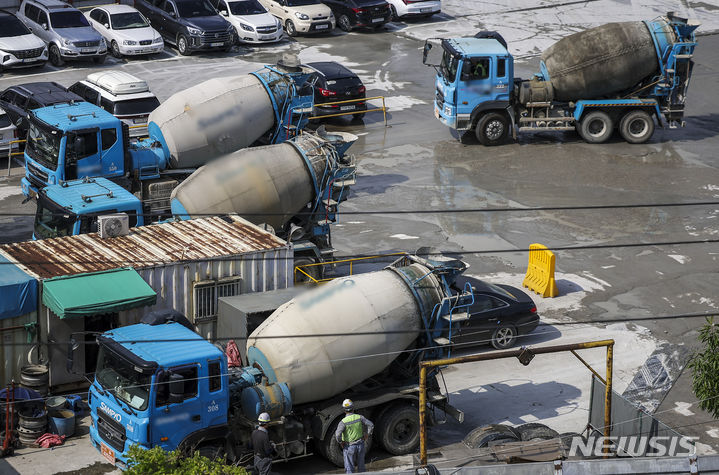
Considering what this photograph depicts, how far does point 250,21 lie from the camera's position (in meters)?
39.6

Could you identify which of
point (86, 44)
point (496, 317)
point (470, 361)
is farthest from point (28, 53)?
point (470, 361)

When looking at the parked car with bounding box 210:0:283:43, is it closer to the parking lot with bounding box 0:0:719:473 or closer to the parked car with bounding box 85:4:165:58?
the parking lot with bounding box 0:0:719:473

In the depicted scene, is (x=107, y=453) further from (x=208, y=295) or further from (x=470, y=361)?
(x=470, y=361)

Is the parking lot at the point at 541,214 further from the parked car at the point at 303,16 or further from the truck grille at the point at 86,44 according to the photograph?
the truck grille at the point at 86,44

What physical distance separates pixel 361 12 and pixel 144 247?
24.8 m

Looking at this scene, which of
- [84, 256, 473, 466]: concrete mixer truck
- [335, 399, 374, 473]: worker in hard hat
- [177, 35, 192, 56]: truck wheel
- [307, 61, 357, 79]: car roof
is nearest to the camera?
[84, 256, 473, 466]: concrete mixer truck

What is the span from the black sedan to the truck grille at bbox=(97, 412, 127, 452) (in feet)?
Answer: 60.0

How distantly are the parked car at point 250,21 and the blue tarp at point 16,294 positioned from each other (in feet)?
78.8

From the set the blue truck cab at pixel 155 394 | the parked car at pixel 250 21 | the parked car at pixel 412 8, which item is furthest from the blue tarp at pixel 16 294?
the parked car at pixel 412 8

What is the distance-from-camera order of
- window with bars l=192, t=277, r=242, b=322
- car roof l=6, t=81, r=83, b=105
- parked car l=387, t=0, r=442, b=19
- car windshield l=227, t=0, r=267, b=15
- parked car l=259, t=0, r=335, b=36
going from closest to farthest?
window with bars l=192, t=277, r=242, b=322, car roof l=6, t=81, r=83, b=105, car windshield l=227, t=0, r=267, b=15, parked car l=259, t=0, r=335, b=36, parked car l=387, t=0, r=442, b=19

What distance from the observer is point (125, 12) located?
3803 centimetres

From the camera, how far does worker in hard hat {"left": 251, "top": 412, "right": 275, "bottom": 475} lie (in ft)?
47.4

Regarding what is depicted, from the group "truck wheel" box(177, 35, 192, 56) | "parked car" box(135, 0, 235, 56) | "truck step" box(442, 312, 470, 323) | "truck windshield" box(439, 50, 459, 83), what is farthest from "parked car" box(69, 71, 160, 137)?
"truck step" box(442, 312, 470, 323)

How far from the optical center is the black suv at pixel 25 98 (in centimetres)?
2745
